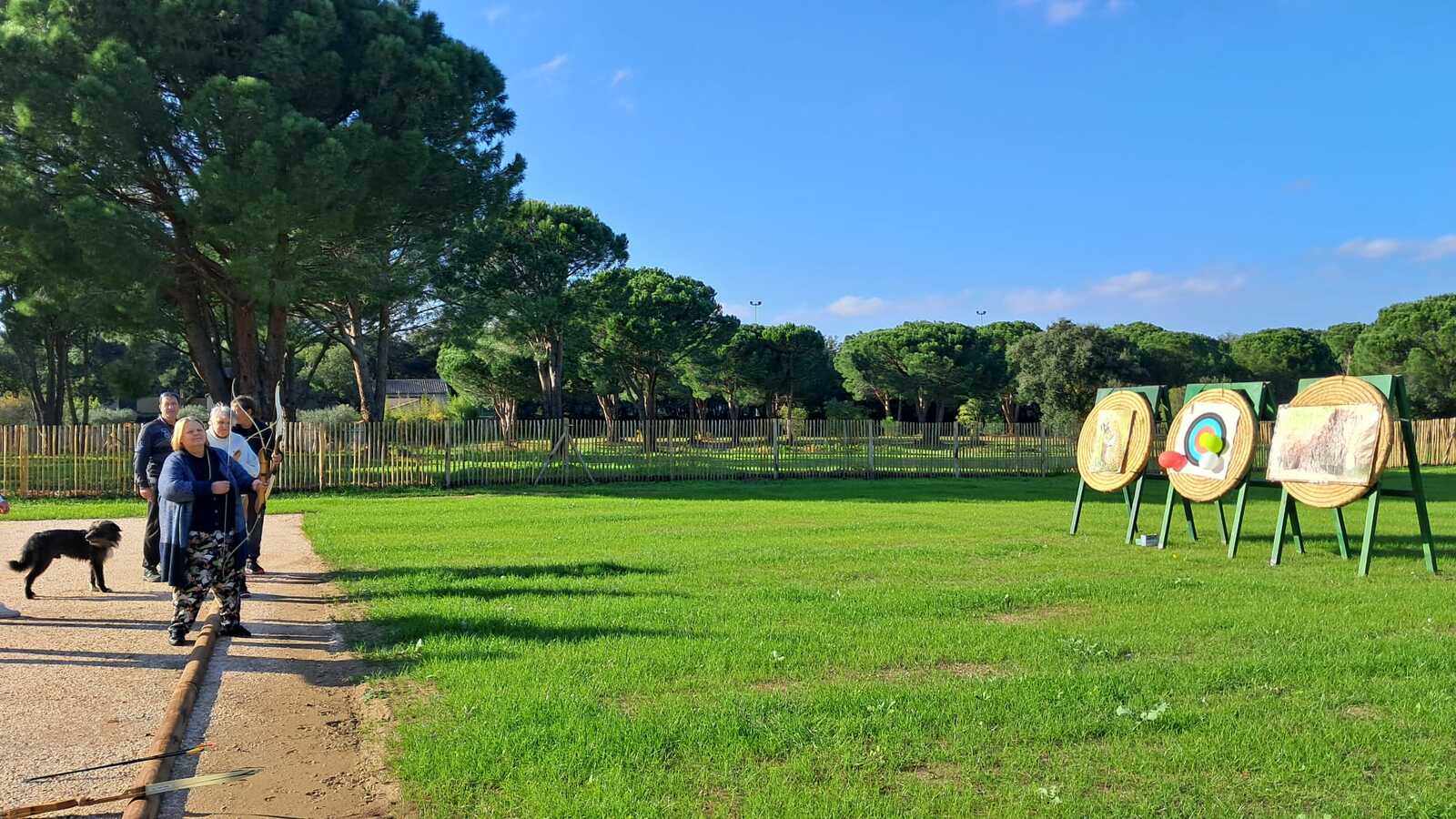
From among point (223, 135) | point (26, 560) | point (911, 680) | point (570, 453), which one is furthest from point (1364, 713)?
point (223, 135)

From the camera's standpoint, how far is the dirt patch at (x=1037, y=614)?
745 centimetres

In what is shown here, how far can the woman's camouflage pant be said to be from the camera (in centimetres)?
673

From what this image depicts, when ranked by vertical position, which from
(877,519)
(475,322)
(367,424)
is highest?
(475,322)

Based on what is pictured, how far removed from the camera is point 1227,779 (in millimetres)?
4070

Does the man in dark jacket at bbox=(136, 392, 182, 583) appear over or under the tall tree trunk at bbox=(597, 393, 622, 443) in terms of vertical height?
under

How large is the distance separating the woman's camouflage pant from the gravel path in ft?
0.77

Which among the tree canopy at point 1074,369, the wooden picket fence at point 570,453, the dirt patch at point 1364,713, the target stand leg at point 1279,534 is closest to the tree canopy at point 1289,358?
the tree canopy at point 1074,369

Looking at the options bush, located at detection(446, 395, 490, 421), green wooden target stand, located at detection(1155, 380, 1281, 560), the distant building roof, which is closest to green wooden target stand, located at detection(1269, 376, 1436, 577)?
green wooden target stand, located at detection(1155, 380, 1281, 560)

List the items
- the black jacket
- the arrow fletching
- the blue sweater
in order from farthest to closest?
the black jacket
the blue sweater
the arrow fletching

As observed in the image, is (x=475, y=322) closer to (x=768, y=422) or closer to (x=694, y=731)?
(x=768, y=422)

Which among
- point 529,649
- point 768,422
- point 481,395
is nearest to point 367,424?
point 768,422

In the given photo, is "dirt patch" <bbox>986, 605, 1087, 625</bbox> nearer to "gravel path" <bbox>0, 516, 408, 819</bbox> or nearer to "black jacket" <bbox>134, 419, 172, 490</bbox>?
"gravel path" <bbox>0, 516, 408, 819</bbox>

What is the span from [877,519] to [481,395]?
4250cm

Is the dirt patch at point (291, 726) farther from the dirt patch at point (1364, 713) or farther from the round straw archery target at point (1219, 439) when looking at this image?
the round straw archery target at point (1219, 439)
